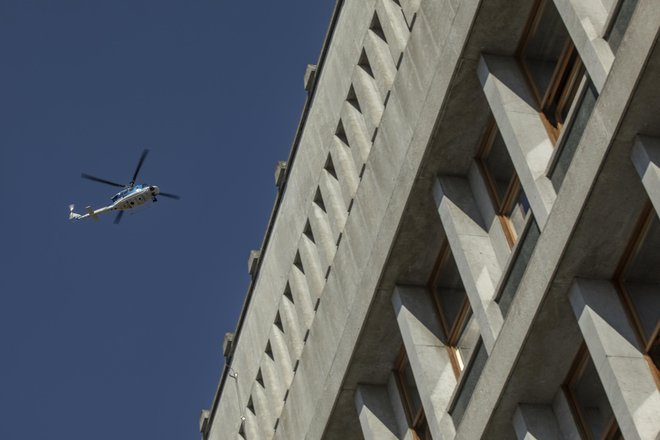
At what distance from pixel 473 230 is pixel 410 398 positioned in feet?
15.6

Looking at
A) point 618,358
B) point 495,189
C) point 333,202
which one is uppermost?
point 333,202

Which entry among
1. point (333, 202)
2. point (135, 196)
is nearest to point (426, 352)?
point (333, 202)

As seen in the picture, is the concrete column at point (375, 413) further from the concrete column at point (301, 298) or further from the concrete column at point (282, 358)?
the concrete column at point (282, 358)

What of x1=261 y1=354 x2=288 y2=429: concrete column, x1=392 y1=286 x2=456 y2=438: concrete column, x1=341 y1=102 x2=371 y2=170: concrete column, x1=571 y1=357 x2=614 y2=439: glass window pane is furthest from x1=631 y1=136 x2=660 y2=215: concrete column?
x1=261 y1=354 x2=288 y2=429: concrete column

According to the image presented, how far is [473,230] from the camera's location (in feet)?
93.1

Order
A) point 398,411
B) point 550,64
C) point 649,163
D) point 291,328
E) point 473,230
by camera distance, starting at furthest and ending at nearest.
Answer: point 291,328 → point 398,411 → point 473,230 → point 550,64 → point 649,163

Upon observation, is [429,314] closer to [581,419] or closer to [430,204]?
[430,204]

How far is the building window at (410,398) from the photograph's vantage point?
30.3 meters

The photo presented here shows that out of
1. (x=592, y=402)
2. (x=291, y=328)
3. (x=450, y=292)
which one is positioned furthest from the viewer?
(x=291, y=328)

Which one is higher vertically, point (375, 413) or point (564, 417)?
point (375, 413)

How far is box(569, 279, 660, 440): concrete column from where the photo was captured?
22156 mm

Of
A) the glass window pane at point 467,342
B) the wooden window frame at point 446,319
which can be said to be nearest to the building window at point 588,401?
the glass window pane at point 467,342

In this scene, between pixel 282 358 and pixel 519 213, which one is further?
pixel 282 358

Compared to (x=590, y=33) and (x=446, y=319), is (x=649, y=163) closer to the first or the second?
(x=590, y=33)
